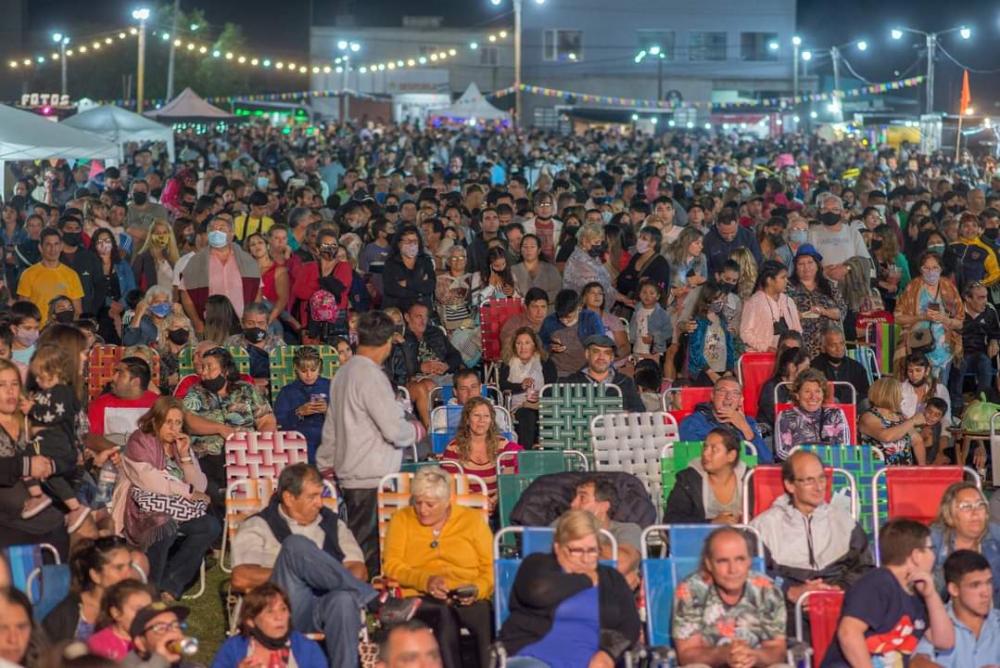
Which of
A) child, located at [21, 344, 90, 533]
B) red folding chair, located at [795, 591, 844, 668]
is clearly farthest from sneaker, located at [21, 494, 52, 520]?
red folding chair, located at [795, 591, 844, 668]

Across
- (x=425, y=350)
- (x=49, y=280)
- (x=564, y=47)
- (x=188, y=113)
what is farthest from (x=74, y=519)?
(x=564, y=47)

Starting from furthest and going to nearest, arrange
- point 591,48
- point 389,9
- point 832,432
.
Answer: point 389,9 < point 591,48 < point 832,432

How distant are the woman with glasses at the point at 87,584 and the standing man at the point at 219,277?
690 cm

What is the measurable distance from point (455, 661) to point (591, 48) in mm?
69243

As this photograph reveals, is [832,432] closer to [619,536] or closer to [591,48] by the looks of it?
[619,536]

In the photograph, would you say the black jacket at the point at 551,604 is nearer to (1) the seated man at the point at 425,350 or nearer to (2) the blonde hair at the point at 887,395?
(2) the blonde hair at the point at 887,395

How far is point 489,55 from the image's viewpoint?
8512 centimetres

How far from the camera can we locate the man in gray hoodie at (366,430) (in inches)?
355

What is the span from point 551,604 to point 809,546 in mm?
1705

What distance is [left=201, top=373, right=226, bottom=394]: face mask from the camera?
10672 mm

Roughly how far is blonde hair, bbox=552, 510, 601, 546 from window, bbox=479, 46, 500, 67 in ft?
257

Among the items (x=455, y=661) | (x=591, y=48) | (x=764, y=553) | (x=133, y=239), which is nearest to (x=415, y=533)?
(x=455, y=661)

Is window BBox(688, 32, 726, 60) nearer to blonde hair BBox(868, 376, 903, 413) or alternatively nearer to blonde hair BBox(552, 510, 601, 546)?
blonde hair BBox(868, 376, 903, 413)

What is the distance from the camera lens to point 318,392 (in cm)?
1109
